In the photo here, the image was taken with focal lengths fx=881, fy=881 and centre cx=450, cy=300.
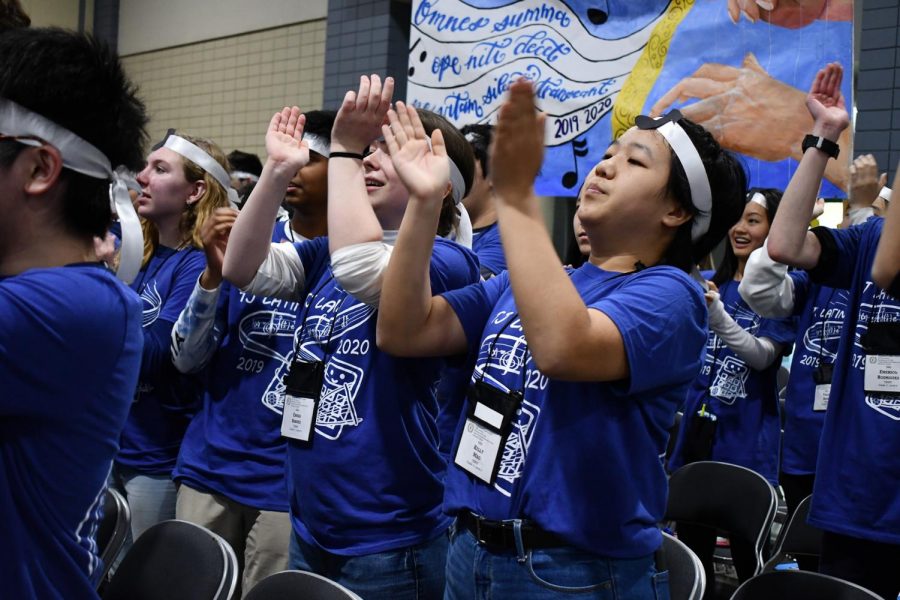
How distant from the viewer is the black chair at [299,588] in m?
1.47

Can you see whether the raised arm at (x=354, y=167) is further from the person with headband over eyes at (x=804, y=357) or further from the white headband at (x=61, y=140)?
the person with headband over eyes at (x=804, y=357)

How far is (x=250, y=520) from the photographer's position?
2.35 metres

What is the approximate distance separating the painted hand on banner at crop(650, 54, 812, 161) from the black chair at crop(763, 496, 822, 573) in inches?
79.1

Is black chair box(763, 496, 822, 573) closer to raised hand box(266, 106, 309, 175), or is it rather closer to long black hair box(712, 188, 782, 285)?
long black hair box(712, 188, 782, 285)

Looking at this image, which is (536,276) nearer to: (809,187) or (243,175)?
(809,187)

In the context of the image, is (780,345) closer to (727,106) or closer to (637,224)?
(727,106)

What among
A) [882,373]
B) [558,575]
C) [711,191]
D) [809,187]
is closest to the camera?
[558,575]

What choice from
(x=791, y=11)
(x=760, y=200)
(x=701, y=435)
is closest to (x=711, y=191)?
(x=701, y=435)

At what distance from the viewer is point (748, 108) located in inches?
167

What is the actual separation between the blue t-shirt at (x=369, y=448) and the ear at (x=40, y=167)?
2.86ft

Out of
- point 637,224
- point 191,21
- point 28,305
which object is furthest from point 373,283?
point 191,21

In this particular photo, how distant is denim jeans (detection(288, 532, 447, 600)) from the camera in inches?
70.2

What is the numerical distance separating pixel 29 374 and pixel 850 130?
376 cm

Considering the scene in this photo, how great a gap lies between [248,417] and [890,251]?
158cm
